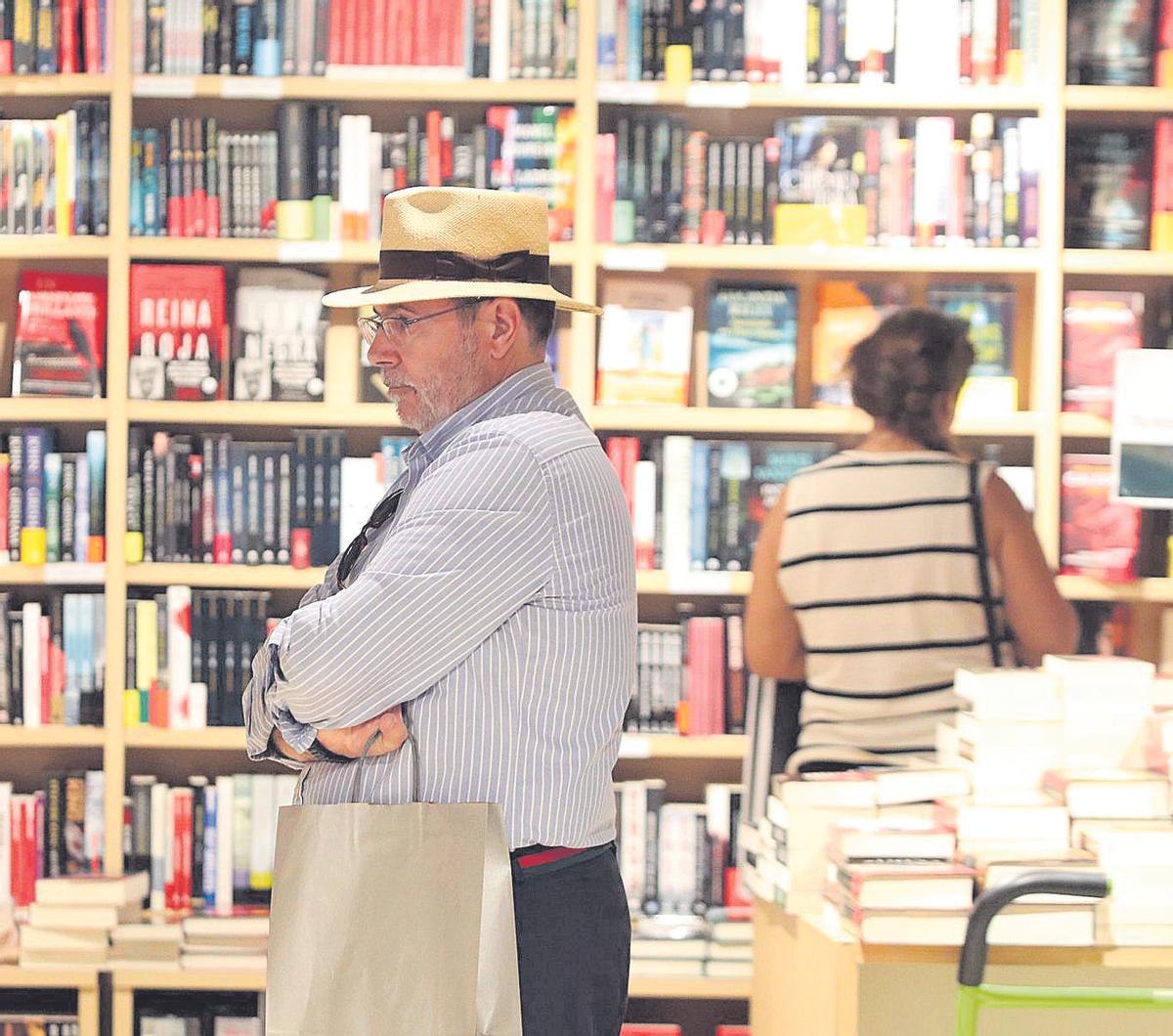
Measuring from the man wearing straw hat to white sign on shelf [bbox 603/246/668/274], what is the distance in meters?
1.61

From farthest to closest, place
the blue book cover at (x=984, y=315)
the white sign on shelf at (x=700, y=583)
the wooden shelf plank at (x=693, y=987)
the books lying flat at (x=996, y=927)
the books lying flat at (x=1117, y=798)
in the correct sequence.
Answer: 1. the blue book cover at (x=984, y=315)
2. the white sign on shelf at (x=700, y=583)
3. the wooden shelf plank at (x=693, y=987)
4. the books lying flat at (x=1117, y=798)
5. the books lying flat at (x=996, y=927)

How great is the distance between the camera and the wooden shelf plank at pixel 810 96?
140 inches

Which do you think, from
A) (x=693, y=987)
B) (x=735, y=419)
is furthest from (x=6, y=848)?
(x=735, y=419)

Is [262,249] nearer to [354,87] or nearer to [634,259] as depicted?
[354,87]

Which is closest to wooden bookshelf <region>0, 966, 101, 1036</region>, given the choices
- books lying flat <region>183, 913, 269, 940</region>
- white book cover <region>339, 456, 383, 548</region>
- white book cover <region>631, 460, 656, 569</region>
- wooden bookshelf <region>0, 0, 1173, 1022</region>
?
wooden bookshelf <region>0, 0, 1173, 1022</region>

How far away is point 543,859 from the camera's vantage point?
71.1 inches

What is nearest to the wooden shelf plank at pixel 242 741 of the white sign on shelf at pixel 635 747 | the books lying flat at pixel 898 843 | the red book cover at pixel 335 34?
the white sign on shelf at pixel 635 747

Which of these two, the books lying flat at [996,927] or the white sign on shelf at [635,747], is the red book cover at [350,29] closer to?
the white sign on shelf at [635,747]

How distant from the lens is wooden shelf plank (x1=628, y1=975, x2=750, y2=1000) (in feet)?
11.3

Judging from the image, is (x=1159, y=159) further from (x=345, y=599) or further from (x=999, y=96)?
(x=345, y=599)

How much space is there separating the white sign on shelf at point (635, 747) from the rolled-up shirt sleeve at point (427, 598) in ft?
5.93

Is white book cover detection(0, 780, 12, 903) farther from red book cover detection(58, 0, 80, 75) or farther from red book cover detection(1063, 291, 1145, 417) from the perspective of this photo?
red book cover detection(1063, 291, 1145, 417)

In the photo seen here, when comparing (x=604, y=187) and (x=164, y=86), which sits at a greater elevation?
(x=164, y=86)

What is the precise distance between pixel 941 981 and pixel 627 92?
2.06m
